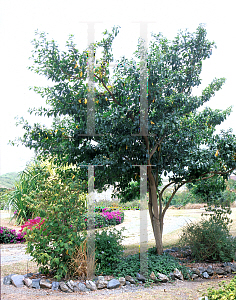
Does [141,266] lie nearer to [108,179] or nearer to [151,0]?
[108,179]

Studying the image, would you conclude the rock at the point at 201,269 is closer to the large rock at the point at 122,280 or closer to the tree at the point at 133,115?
the tree at the point at 133,115

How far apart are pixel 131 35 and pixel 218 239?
3567mm

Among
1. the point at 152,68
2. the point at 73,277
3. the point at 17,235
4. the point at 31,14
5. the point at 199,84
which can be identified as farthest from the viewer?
the point at 17,235

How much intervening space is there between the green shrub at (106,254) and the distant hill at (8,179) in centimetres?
564

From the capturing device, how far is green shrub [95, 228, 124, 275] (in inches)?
152

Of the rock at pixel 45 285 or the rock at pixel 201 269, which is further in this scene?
the rock at pixel 201 269

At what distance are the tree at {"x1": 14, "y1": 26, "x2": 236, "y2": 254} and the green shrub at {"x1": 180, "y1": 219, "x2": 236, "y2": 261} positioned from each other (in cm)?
63

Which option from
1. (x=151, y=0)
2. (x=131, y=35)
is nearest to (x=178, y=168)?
(x=131, y=35)

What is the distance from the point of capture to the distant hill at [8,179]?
8.83m

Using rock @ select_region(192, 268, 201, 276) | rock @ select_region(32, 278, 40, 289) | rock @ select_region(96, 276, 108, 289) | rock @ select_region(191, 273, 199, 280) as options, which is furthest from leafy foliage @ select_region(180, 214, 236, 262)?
rock @ select_region(32, 278, 40, 289)

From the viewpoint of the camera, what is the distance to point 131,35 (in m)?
4.20

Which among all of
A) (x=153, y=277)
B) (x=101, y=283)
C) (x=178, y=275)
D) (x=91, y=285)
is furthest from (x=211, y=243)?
(x=91, y=285)

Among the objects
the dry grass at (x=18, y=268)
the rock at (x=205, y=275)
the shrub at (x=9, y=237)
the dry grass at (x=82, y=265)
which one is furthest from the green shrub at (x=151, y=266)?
the shrub at (x=9, y=237)

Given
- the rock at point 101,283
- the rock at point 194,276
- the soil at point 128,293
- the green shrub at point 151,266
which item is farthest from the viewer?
the rock at point 194,276
